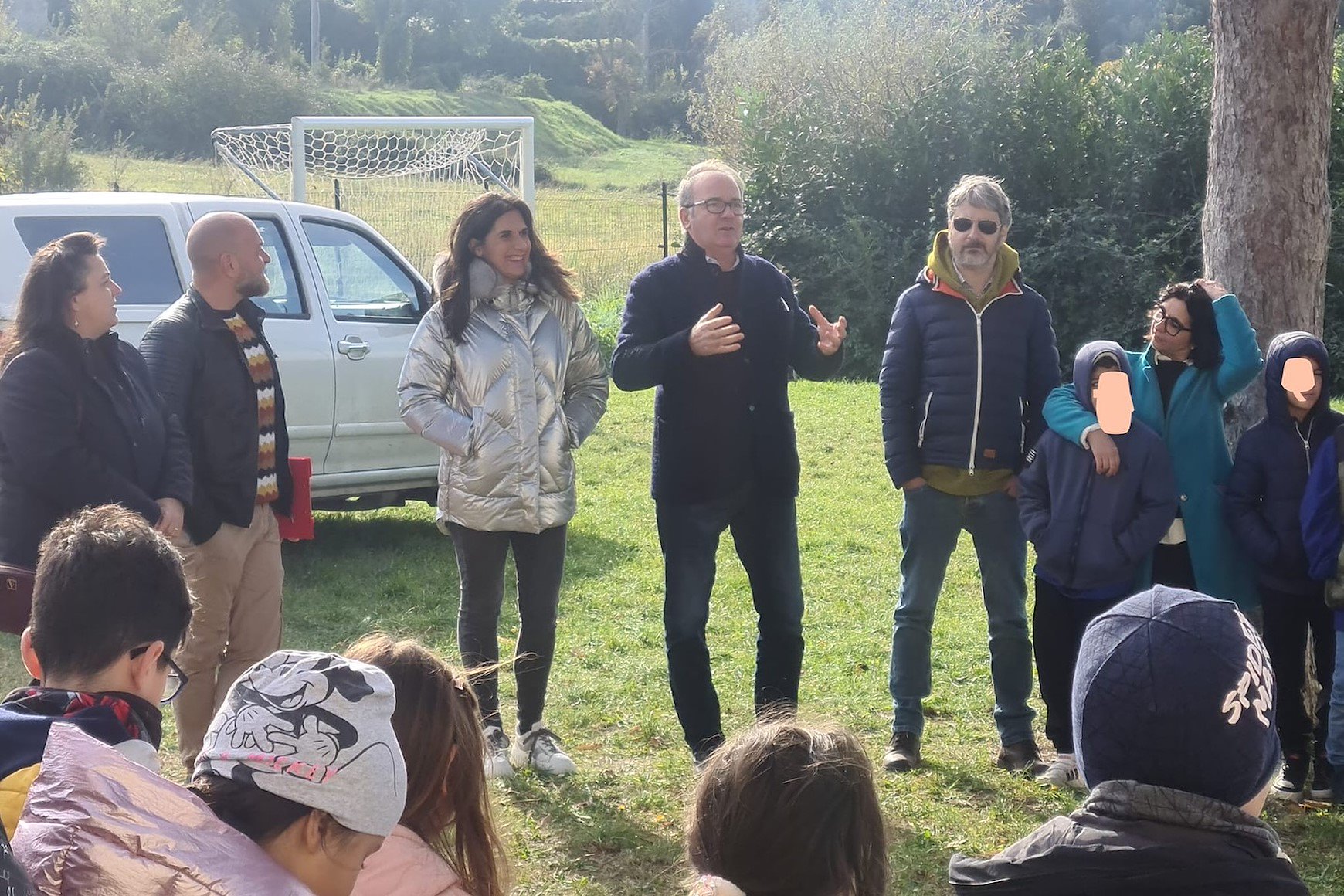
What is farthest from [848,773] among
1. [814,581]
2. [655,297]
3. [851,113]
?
[851,113]

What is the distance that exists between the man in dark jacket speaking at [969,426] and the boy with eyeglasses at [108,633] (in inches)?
106

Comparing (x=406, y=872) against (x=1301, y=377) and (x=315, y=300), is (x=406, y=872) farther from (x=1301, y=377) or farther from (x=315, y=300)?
(x=315, y=300)

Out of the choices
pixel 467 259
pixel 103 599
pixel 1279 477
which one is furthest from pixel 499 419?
pixel 1279 477

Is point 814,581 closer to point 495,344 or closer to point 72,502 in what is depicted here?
point 495,344

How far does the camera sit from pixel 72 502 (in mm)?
4102

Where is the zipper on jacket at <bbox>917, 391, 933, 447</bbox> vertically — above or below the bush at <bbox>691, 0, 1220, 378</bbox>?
below

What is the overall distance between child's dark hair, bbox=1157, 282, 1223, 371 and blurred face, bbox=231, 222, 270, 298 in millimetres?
3008

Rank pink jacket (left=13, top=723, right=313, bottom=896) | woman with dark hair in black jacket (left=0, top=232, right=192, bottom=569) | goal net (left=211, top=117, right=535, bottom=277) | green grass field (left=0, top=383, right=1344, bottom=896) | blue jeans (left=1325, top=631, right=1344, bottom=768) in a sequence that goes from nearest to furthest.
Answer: pink jacket (left=13, top=723, right=313, bottom=896) → woman with dark hair in black jacket (left=0, top=232, right=192, bottom=569) → green grass field (left=0, top=383, right=1344, bottom=896) → blue jeans (left=1325, top=631, right=1344, bottom=768) → goal net (left=211, top=117, right=535, bottom=277)

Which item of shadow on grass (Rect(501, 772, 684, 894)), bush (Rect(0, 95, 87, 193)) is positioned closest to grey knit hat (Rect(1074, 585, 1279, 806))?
shadow on grass (Rect(501, 772, 684, 894))

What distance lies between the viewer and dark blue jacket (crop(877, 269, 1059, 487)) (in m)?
4.66

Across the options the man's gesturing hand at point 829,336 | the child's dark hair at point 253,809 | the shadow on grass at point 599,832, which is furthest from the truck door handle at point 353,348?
the child's dark hair at point 253,809

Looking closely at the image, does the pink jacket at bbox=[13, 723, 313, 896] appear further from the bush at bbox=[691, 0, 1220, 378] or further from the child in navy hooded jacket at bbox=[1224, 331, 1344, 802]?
the bush at bbox=[691, 0, 1220, 378]

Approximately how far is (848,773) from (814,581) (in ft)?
18.4

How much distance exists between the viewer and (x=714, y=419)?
455 centimetres
